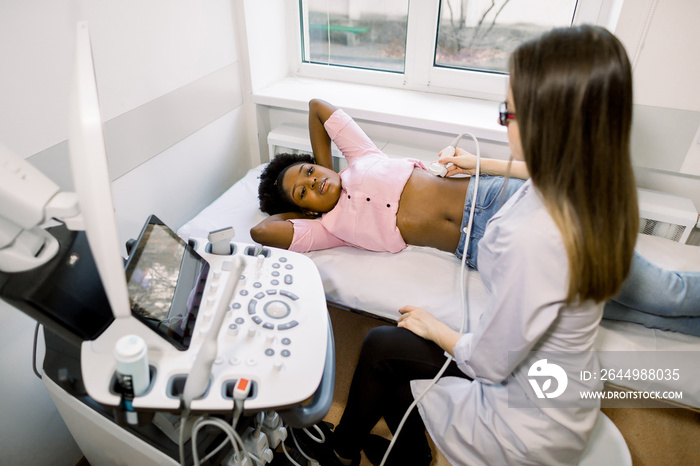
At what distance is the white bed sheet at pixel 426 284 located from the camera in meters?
1.31

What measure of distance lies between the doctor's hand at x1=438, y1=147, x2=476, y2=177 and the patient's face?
0.39 meters

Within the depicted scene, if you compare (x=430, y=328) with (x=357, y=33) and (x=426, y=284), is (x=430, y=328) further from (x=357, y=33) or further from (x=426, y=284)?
(x=357, y=33)

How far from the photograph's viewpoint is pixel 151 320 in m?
0.90

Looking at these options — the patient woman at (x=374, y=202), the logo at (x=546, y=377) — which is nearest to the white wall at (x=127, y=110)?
the patient woman at (x=374, y=202)

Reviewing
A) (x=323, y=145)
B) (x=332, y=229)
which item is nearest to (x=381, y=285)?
(x=332, y=229)

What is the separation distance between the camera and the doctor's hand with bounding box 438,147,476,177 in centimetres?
155

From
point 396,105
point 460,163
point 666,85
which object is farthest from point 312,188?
point 666,85

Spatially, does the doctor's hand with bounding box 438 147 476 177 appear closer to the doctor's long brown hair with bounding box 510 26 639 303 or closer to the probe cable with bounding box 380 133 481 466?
the probe cable with bounding box 380 133 481 466

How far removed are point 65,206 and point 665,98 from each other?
5.89ft

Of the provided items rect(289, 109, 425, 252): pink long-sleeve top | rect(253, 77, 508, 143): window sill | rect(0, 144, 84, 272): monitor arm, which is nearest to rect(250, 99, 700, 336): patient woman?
rect(289, 109, 425, 252): pink long-sleeve top

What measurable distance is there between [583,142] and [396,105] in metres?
1.31

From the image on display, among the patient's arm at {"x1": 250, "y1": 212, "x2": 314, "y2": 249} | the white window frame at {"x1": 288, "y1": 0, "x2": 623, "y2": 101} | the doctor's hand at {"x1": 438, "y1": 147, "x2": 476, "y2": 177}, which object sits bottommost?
the patient's arm at {"x1": 250, "y1": 212, "x2": 314, "y2": 249}

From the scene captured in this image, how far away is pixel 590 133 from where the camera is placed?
77 centimetres

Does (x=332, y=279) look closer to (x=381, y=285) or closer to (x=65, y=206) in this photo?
(x=381, y=285)
